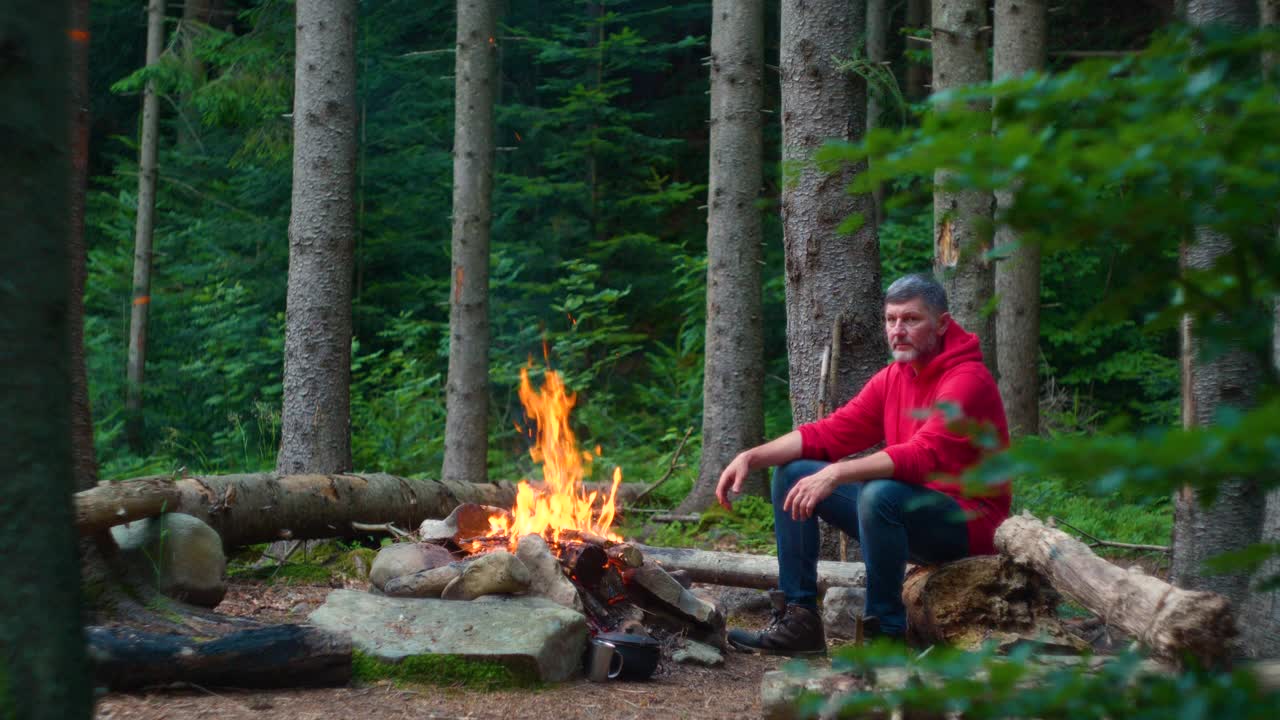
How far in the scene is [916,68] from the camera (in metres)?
16.0

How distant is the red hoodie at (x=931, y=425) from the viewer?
4.38 metres

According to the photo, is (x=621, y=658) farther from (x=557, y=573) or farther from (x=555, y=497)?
(x=555, y=497)

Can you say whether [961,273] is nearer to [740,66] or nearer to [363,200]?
[740,66]

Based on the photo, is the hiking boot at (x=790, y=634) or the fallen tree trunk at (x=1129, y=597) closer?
the fallen tree trunk at (x=1129, y=597)

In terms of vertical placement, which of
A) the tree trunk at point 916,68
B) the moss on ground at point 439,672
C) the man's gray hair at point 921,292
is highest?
the tree trunk at point 916,68

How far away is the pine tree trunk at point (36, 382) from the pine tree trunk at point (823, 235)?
459 centimetres

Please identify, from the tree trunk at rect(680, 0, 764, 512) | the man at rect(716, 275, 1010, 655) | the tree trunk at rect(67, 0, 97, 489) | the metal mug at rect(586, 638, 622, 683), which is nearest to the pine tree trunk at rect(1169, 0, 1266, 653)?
the man at rect(716, 275, 1010, 655)

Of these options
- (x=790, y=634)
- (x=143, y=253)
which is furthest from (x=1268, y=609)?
(x=143, y=253)

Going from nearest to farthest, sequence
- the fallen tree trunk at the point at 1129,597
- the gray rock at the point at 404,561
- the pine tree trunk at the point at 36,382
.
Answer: the pine tree trunk at the point at 36,382
the fallen tree trunk at the point at 1129,597
the gray rock at the point at 404,561

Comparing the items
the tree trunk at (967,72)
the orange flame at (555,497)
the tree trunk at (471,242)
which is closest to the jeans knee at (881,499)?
the orange flame at (555,497)

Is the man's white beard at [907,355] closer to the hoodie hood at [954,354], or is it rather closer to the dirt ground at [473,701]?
the hoodie hood at [954,354]

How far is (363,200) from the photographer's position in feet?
50.5

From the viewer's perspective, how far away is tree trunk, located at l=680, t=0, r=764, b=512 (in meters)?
9.39

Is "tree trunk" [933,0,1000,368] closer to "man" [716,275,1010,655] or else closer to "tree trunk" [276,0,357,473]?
"man" [716,275,1010,655]
